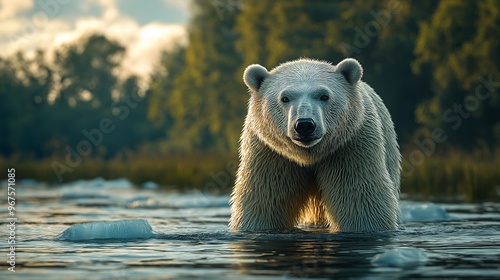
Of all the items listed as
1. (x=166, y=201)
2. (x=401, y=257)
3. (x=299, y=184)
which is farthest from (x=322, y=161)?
(x=166, y=201)

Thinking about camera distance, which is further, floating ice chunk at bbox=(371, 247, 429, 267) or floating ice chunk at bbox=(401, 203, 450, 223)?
floating ice chunk at bbox=(401, 203, 450, 223)

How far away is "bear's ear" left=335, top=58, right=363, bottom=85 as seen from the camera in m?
8.53

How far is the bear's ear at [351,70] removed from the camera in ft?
28.0

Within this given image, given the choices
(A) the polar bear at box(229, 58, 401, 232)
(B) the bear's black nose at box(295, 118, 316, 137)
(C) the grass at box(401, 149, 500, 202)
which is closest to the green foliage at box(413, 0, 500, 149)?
(C) the grass at box(401, 149, 500, 202)

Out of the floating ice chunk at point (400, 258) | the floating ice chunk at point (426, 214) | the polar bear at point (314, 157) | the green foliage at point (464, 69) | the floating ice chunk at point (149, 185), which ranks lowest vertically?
the floating ice chunk at point (400, 258)

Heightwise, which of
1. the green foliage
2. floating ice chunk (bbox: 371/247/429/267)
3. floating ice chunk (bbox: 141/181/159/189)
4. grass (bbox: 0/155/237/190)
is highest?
the green foliage

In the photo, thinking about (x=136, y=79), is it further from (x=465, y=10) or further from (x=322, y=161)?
(x=322, y=161)

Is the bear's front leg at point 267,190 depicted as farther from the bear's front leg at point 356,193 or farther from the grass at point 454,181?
the grass at point 454,181

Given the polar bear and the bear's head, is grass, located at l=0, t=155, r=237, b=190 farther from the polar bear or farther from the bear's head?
the bear's head

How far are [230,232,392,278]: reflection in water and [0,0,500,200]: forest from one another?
843 centimetres

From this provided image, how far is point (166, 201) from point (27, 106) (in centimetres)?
5818

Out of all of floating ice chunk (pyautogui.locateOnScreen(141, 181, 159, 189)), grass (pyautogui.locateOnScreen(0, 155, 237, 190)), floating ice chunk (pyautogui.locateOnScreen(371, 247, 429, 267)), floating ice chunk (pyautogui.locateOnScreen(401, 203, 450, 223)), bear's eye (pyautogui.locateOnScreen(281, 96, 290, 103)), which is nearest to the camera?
floating ice chunk (pyautogui.locateOnScreen(371, 247, 429, 267))

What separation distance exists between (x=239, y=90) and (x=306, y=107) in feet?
151

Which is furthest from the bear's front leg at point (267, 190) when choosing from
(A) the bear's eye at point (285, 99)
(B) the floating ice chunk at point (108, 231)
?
(B) the floating ice chunk at point (108, 231)
